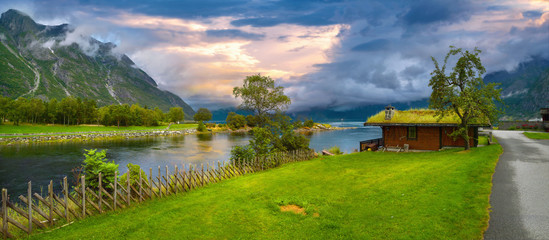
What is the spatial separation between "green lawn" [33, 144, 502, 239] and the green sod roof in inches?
521

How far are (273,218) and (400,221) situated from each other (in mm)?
5077

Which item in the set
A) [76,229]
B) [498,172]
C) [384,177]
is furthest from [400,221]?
[76,229]

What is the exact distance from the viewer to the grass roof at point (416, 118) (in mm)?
29781

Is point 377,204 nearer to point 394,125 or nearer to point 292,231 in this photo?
point 292,231

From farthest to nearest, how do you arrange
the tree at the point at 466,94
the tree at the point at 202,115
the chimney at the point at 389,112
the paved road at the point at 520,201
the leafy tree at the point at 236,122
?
the tree at the point at 202,115
the leafy tree at the point at 236,122
the chimney at the point at 389,112
the tree at the point at 466,94
the paved road at the point at 520,201

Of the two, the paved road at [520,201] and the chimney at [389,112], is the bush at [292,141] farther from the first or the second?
the paved road at [520,201]

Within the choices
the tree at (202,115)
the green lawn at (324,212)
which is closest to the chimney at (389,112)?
the green lawn at (324,212)

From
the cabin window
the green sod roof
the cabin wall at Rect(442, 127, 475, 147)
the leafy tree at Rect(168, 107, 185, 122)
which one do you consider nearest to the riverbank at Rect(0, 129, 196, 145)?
the green sod roof

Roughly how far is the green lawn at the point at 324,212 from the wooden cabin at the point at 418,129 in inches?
526

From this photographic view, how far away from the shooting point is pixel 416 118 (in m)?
31.4

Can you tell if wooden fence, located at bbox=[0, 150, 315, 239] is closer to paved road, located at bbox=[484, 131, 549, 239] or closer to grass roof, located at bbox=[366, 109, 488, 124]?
paved road, located at bbox=[484, 131, 549, 239]

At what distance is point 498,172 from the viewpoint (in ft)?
52.3

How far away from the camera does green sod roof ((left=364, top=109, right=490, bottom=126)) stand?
29606mm

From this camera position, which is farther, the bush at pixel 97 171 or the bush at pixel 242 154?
the bush at pixel 242 154
